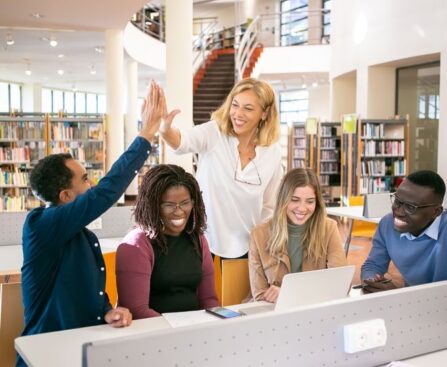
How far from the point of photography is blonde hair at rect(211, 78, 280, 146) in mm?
2752

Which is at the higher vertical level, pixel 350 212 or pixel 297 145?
pixel 297 145

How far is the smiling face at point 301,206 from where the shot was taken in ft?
8.66

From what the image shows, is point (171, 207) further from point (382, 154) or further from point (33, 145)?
point (382, 154)

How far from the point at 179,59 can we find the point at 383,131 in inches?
191

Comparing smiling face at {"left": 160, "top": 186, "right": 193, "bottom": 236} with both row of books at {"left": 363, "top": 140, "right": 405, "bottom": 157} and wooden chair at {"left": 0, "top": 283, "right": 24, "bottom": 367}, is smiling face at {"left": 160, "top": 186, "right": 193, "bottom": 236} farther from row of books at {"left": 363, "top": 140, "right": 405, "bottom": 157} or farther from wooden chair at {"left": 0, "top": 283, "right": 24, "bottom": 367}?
row of books at {"left": 363, "top": 140, "right": 405, "bottom": 157}

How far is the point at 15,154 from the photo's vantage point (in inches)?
337

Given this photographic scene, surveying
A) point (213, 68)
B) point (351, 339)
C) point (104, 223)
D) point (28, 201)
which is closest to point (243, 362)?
point (351, 339)

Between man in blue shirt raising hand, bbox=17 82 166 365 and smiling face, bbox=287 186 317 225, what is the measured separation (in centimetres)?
81

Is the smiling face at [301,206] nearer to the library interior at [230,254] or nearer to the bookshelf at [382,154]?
the library interior at [230,254]

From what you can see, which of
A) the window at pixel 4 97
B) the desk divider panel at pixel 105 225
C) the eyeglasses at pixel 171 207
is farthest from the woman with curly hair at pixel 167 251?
the window at pixel 4 97

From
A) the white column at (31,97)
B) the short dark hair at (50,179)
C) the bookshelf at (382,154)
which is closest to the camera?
the short dark hair at (50,179)

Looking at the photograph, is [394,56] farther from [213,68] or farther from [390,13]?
[213,68]

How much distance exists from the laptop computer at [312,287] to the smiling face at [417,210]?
1.46 ft

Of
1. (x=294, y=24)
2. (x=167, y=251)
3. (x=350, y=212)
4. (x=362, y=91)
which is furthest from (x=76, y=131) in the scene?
(x=294, y=24)
